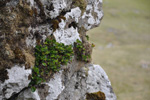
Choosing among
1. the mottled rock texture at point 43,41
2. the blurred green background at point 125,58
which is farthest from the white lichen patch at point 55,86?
the blurred green background at point 125,58

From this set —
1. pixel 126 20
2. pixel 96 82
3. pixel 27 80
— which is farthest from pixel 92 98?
pixel 126 20

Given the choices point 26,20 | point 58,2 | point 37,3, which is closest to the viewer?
point 26,20

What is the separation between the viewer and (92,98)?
308 inches

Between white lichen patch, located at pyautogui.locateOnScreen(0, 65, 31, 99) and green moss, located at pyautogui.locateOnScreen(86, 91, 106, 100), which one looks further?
green moss, located at pyautogui.locateOnScreen(86, 91, 106, 100)

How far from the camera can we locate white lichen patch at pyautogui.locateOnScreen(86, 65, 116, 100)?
799cm

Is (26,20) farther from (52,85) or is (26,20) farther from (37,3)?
(52,85)

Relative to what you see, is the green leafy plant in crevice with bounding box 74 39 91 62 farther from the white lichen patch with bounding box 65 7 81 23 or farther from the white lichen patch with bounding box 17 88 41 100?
the white lichen patch with bounding box 17 88 41 100

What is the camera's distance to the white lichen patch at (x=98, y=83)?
26.2 ft

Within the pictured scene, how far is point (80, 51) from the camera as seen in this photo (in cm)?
767

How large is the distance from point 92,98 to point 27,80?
3605mm

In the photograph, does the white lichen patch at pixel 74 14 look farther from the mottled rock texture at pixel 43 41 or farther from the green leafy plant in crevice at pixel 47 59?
the green leafy plant in crevice at pixel 47 59

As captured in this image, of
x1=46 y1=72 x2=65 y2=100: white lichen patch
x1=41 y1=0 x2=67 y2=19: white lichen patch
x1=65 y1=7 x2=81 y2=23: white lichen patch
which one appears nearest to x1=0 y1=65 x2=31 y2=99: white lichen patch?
x1=46 y1=72 x2=65 y2=100: white lichen patch

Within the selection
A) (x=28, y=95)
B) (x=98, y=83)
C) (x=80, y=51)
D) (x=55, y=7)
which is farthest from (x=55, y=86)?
(x=55, y=7)

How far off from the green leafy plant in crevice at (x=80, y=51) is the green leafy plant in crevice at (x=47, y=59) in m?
0.85
